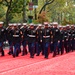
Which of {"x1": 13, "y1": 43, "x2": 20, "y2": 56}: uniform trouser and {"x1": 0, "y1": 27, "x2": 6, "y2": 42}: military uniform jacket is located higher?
{"x1": 0, "y1": 27, "x2": 6, "y2": 42}: military uniform jacket

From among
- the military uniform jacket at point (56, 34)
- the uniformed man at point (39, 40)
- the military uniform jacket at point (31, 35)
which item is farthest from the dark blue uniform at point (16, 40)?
the military uniform jacket at point (56, 34)

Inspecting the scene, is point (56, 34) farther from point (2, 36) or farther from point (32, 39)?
point (2, 36)

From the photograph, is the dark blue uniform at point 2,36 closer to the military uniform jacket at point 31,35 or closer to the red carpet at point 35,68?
the military uniform jacket at point 31,35

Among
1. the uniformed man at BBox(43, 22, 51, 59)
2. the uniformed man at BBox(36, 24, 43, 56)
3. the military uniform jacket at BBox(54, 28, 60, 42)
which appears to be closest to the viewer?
the uniformed man at BBox(43, 22, 51, 59)

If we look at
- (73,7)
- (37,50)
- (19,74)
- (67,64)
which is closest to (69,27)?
(37,50)

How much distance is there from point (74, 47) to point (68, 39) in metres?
1.64

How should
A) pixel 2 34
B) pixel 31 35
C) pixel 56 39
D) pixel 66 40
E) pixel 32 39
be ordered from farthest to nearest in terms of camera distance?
pixel 66 40, pixel 56 39, pixel 2 34, pixel 31 35, pixel 32 39

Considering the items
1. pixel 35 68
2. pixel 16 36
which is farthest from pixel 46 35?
pixel 35 68

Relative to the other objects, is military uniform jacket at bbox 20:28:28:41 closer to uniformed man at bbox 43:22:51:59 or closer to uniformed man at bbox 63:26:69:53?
uniformed man at bbox 43:22:51:59

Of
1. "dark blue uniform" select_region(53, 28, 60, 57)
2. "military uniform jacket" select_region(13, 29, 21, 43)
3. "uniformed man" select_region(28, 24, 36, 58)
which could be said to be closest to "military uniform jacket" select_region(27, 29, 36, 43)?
"uniformed man" select_region(28, 24, 36, 58)

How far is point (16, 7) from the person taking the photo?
36.9 m

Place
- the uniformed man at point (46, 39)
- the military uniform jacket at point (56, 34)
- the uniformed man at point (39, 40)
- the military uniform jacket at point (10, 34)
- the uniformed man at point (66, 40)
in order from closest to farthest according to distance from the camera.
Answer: the uniformed man at point (46, 39) < the uniformed man at point (39, 40) < the military uniform jacket at point (10, 34) < the military uniform jacket at point (56, 34) < the uniformed man at point (66, 40)

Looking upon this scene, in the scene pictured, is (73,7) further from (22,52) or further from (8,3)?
(22,52)

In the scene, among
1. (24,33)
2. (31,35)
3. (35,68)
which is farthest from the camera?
(24,33)
